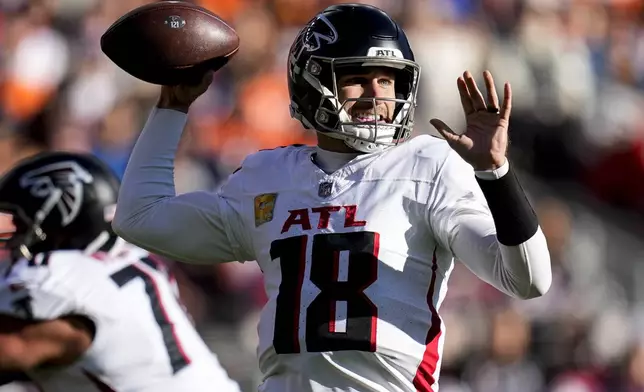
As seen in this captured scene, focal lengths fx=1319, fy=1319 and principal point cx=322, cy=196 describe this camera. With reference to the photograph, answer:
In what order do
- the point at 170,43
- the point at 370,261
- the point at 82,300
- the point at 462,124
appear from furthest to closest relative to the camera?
the point at 462,124 → the point at 82,300 → the point at 170,43 → the point at 370,261

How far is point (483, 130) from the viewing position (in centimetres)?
320

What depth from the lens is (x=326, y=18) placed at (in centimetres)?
371

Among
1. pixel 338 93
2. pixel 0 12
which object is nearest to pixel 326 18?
pixel 338 93

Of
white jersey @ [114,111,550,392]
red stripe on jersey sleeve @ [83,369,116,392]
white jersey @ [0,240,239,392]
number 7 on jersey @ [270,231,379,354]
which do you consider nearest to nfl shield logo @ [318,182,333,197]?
white jersey @ [114,111,550,392]

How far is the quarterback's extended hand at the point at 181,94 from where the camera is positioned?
12.7ft

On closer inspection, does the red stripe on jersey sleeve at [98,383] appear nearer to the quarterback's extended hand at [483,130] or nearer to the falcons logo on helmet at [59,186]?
the falcons logo on helmet at [59,186]

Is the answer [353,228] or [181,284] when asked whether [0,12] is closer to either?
[181,284]

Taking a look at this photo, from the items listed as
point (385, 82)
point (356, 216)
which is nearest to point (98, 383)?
point (356, 216)

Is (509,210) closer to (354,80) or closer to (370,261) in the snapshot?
(370,261)

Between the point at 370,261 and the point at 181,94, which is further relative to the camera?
the point at 181,94

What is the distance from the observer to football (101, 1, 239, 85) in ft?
12.4

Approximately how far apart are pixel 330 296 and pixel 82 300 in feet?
4.37

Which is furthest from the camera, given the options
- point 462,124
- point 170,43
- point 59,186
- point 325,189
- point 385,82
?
point 462,124

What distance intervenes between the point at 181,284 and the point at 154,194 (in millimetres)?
4209
